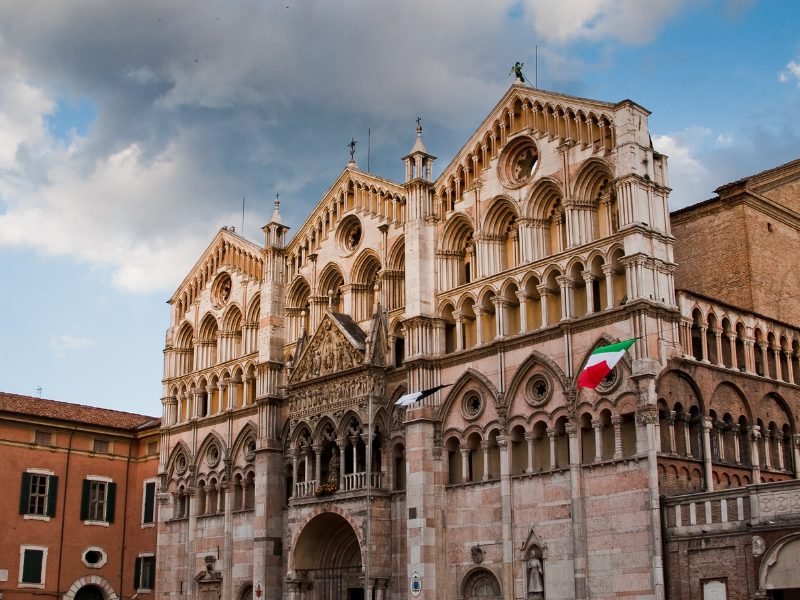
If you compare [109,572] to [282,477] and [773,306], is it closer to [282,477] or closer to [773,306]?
[282,477]

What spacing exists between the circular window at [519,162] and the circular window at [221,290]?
18188 mm

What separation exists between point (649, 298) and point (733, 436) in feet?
18.0

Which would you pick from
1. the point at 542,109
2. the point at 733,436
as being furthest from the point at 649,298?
the point at 542,109

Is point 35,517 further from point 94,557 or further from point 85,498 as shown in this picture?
point 94,557

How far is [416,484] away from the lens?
3622 centimetres

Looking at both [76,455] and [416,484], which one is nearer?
[416,484]

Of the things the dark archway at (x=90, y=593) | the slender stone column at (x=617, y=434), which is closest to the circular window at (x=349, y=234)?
the slender stone column at (x=617, y=434)

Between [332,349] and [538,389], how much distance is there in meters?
10.5

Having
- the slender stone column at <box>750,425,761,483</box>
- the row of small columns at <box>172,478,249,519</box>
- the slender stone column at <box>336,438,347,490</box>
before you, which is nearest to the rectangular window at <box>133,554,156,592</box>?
the row of small columns at <box>172,478,249,519</box>

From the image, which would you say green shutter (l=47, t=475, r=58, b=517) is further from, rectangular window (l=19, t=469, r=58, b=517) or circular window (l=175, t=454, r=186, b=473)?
circular window (l=175, t=454, r=186, b=473)

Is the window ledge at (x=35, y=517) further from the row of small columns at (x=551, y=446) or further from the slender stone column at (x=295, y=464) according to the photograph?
the row of small columns at (x=551, y=446)

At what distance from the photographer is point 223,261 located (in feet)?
169

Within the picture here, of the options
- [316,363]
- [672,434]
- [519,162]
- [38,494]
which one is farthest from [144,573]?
[672,434]

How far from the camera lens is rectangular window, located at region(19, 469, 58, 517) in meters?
49.4
